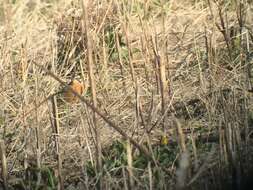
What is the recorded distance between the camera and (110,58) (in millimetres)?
4113

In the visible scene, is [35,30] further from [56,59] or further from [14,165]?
[14,165]

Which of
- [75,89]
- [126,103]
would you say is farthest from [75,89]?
[126,103]

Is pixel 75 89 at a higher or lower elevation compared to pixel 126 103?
higher

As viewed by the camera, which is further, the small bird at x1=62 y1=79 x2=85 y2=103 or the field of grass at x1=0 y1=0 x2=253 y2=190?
the small bird at x1=62 y1=79 x2=85 y2=103

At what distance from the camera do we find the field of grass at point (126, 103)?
2225 mm

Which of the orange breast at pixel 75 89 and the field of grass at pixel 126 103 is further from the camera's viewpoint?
the orange breast at pixel 75 89

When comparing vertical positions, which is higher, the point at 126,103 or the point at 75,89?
the point at 75,89

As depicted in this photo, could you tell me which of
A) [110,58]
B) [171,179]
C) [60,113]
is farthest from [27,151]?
[110,58]

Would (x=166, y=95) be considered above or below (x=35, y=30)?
below

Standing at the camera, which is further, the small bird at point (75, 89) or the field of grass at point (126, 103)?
the small bird at point (75, 89)

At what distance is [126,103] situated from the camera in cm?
355

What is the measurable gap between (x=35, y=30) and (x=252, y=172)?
9.73 ft

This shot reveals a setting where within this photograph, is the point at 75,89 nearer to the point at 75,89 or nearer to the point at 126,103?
the point at 75,89

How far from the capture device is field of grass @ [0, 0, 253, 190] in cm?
222
